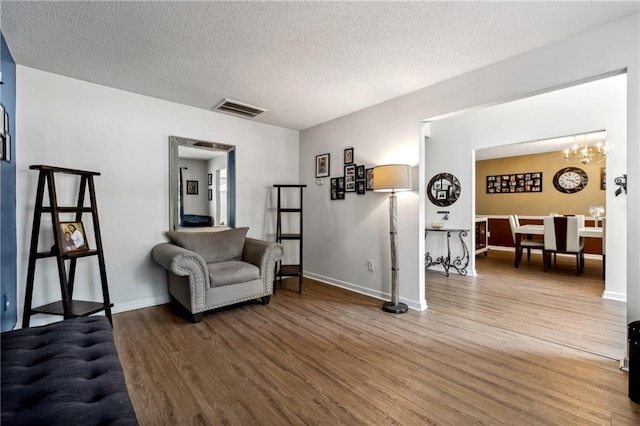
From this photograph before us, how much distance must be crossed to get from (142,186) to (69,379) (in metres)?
2.44

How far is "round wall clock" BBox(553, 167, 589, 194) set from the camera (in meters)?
6.16

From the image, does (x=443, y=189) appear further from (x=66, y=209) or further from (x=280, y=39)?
(x=66, y=209)

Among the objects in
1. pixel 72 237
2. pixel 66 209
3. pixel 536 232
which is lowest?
pixel 536 232

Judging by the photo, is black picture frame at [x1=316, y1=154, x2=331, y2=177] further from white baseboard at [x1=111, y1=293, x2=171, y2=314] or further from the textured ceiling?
white baseboard at [x1=111, y1=293, x2=171, y2=314]

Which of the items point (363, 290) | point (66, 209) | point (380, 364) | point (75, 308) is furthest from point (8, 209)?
point (363, 290)

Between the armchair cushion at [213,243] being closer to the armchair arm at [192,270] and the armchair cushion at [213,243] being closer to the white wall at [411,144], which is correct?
the armchair arm at [192,270]

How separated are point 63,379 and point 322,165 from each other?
3505 mm

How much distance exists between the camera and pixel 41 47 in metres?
2.19

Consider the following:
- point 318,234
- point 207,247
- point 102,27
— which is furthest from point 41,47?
point 318,234

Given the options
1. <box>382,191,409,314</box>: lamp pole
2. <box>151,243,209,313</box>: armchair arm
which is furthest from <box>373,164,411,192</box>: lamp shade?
<box>151,243,209,313</box>: armchair arm

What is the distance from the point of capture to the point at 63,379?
3.51 feet

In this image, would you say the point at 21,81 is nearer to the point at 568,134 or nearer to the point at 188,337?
the point at 188,337

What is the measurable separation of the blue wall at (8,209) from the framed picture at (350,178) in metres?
3.16

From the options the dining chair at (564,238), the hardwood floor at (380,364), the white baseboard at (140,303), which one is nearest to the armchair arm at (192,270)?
the hardwood floor at (380,364)
